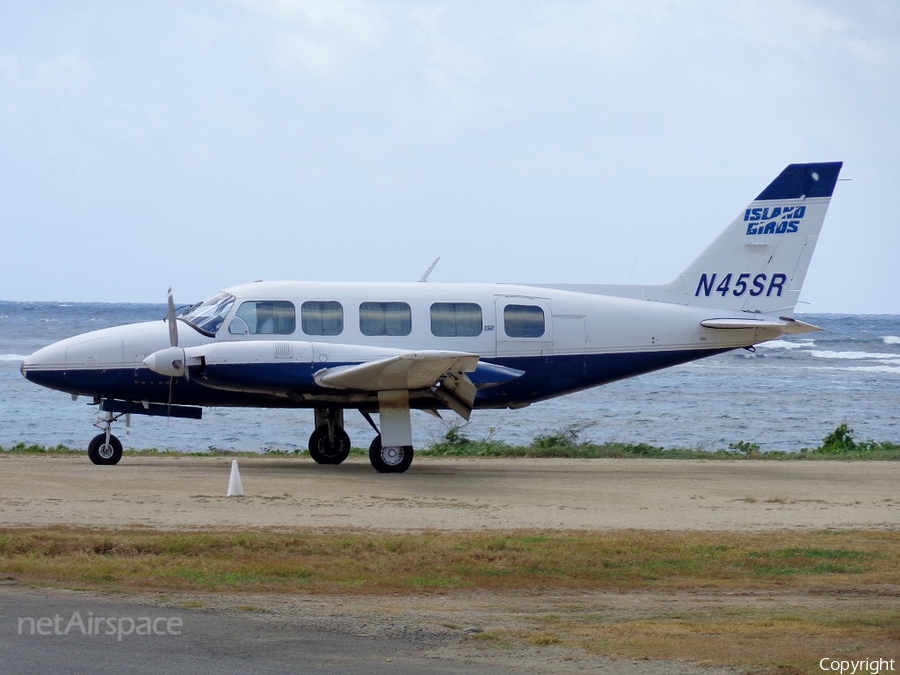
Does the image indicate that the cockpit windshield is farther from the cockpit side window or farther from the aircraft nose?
the aircraft nose

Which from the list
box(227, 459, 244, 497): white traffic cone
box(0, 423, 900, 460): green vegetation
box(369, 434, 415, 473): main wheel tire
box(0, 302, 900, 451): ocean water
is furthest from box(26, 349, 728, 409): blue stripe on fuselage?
box(0, 302, 900, 451): ocean water

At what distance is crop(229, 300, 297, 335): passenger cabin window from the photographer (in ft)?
58.5

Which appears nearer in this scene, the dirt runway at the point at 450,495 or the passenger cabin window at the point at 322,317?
the dirt runway at the point at 450,495

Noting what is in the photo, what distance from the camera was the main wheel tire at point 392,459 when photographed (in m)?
17.8

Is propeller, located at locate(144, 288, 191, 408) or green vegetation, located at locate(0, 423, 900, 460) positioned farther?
green vegetation, located at locate(0, 423, 900, 460)

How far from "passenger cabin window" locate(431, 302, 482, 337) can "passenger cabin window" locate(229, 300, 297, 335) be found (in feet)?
7.45

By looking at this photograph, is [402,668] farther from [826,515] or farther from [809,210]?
[809,210]

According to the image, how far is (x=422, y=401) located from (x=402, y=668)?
1125 centimetres

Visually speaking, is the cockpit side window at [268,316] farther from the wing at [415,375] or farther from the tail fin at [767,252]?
the tail fin at [767,252]

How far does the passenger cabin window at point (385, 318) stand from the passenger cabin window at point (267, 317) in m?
1.11

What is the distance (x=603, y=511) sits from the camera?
14438 millimetres

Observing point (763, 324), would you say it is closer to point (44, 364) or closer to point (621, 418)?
point (44, 364)

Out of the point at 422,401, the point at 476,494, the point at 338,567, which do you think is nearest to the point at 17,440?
the point at 422,401

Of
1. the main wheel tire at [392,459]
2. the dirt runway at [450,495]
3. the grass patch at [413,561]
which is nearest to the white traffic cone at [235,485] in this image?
the dirt runway at [450,495]
